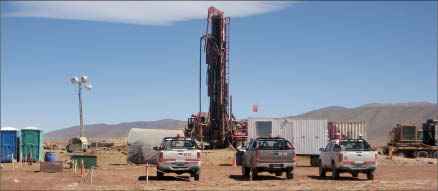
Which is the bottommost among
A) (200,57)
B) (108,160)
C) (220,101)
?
(108,160)

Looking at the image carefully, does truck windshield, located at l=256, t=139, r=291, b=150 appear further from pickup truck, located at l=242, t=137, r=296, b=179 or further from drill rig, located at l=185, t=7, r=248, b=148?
drill rig, located at l=185, t=7, r=248, b=148

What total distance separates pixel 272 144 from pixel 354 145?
3.45m

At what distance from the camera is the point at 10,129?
36156 mm

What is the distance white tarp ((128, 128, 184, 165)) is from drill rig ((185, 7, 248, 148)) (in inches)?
578

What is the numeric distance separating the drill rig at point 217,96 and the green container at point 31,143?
1611 cm

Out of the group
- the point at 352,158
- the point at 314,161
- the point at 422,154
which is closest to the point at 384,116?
the point at 422,154

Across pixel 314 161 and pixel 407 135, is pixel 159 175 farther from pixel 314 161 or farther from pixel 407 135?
pixel 407 135

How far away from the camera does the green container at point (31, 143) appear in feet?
117

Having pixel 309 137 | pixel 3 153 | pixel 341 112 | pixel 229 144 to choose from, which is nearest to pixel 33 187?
pixel 3 153

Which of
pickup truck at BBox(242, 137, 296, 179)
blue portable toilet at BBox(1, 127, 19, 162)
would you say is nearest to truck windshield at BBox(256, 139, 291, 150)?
pickup truck at BBox(242, 137, 296, 179)

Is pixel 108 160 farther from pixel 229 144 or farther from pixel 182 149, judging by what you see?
pixel 182 149

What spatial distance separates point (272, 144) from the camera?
24.5 m

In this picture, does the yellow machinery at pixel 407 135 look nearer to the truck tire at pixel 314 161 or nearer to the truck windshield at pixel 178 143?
the truck tire at pixel 314 161

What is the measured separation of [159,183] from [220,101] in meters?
27.7
